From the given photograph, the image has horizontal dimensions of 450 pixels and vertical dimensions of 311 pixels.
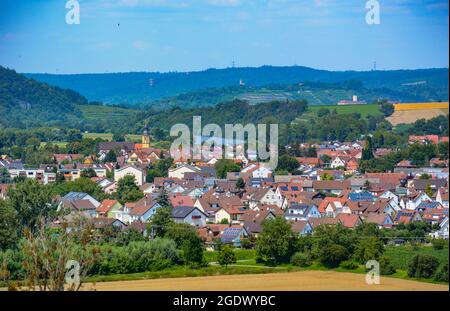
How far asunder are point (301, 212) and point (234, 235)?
2354 millimetres

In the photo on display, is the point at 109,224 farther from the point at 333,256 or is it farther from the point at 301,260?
the point at 333,256

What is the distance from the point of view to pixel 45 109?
45.3m

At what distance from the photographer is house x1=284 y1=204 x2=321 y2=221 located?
14398mm

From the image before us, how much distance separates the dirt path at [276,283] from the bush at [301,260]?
48 cm

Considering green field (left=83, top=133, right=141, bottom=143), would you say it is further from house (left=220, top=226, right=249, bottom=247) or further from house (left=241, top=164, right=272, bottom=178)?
house (left=220, top=226, right=249, bottom=247)

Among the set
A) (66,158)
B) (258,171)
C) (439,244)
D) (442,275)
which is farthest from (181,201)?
(66,158)

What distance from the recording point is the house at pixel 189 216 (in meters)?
13.6

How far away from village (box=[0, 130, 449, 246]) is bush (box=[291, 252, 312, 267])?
5.55ft

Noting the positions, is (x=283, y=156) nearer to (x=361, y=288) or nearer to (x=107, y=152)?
(x=107, y=152)

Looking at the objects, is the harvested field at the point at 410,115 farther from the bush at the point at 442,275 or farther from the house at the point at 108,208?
the bush at the point at 442,275

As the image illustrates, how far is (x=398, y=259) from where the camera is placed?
10.1m

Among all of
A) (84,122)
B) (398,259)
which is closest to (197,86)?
(84,122)

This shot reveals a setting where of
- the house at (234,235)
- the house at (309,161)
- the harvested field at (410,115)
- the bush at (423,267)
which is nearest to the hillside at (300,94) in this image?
the harvested field at (410,115)
